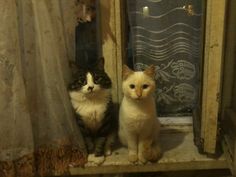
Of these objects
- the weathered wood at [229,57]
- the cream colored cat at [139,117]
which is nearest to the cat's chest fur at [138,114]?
the cream colored cat at [139,117]

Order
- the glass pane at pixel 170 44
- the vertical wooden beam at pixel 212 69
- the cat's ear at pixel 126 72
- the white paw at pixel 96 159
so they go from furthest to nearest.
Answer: the glass pane at pixel 170 44 < the white paw at pixel 96 159 < the cat's ear at pixel 126 72 < the vertical wooden beam at pixel 212 69

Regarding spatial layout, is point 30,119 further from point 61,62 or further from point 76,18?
point 76,18

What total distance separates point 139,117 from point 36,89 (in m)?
0.44

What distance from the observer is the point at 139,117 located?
1281 mm

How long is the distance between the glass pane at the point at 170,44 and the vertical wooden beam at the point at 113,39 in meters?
0.12

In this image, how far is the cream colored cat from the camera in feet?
4.11

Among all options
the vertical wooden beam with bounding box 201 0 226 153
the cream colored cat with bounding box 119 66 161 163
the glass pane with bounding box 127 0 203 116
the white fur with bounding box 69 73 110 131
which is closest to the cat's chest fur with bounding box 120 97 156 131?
the cream colored cat with bounding box 119 66 161 163

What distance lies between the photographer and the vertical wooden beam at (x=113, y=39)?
1.42m

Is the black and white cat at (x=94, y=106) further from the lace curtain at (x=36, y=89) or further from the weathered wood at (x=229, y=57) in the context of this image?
the weathered wood at (x=229, y=57)

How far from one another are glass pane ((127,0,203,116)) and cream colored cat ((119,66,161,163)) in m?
0.32

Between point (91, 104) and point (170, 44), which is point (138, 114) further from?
point (170, 44)

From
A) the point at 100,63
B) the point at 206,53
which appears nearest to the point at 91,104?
the point at 100,63

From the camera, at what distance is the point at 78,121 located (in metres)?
1.40

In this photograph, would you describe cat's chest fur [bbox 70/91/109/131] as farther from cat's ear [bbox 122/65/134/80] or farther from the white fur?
cat's ear [bbox 122/65/134/80]
